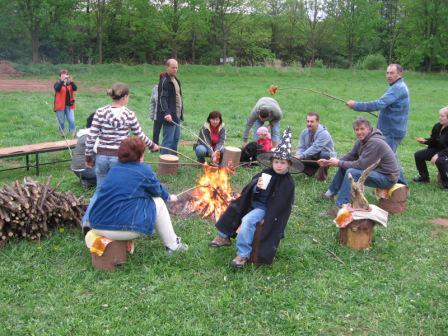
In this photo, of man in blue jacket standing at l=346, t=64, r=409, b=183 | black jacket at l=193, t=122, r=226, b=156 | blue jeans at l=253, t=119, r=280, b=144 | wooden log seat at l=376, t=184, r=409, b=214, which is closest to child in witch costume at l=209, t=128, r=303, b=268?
wooden log seat at l=376, t=184, r=409, b=214

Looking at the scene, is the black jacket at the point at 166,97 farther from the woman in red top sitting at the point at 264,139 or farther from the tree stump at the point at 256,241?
the tree stump at the point at 256,241

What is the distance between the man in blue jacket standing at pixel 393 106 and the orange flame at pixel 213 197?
7.66 feet

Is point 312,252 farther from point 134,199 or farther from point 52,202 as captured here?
point 52,202

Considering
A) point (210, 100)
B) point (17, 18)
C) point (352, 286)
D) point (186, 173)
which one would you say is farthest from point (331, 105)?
point (17, 18)

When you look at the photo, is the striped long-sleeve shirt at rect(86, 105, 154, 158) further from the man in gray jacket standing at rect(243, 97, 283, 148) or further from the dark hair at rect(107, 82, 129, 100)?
the man in gray jacket standing at rect(243, 97, 283, 148)

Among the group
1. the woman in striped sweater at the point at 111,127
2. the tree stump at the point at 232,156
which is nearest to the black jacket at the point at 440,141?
the tree stump at the point at 232,156

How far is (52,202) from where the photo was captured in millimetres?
5586

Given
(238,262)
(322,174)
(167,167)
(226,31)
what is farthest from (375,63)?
(238,262)

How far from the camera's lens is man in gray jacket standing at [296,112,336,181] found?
8250mm

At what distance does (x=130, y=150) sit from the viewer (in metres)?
A: 4.87

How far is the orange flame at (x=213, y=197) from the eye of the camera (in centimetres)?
652

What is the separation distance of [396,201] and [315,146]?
1.77 meters

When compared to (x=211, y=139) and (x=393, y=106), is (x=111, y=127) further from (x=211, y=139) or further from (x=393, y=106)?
(x=393, y=106)

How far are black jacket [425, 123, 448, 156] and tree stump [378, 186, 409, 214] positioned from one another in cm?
211
